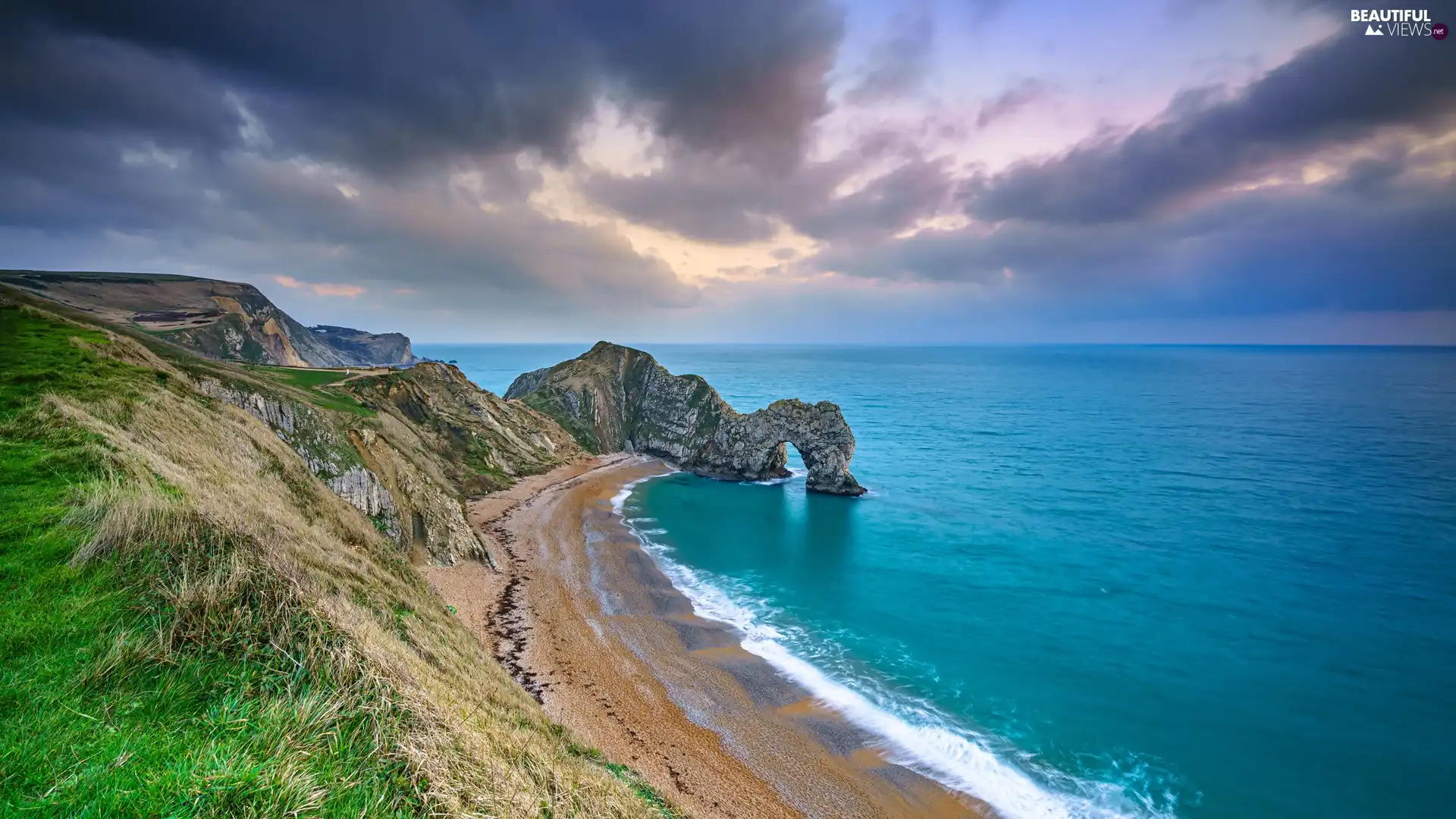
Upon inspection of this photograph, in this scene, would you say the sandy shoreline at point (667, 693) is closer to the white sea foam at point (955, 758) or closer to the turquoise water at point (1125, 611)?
the white sea foam at point (955, 758)

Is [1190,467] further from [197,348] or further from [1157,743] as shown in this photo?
[197,348]

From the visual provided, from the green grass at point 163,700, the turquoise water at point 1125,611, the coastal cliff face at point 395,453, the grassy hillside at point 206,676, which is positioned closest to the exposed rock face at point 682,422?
the turquoise water at point 1125,611

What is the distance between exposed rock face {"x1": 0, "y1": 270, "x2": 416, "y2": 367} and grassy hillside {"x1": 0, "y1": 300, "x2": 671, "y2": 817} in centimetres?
7753

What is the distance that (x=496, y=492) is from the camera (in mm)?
48969

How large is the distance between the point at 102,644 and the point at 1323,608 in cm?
4886

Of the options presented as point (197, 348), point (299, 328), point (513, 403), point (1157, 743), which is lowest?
point (1157, 743)

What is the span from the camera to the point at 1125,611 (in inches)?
1177

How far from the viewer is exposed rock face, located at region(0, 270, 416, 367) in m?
72.6

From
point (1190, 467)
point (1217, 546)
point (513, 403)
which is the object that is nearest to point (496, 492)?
point (513, 403)

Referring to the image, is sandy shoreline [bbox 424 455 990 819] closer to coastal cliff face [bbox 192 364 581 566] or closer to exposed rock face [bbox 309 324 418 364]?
coastal cliff face [bbox 192 364 581 566]

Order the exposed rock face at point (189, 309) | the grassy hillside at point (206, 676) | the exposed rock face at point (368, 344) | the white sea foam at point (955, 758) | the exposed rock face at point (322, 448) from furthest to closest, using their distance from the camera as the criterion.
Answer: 1. the exposed rock face at point (368, 344)
2. the exposed rock face at point (189, 309)
3. the exposed rock face at point (322, 448)
4. the white sea foam at point (955, 758)
5. the grassy hillside at point (206, 676)

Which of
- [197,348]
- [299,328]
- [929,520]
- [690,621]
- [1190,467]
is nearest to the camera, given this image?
[690,621]

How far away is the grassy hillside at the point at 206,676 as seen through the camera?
4809mm

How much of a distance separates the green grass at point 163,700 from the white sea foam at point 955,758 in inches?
742
